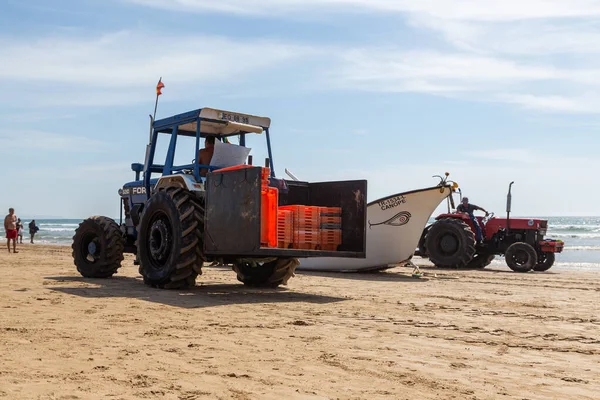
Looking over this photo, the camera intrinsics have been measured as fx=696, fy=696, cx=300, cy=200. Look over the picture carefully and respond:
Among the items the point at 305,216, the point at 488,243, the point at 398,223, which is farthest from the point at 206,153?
the point at 488,243

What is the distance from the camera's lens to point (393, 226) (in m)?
13.2

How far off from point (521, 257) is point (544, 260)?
0.99 metres

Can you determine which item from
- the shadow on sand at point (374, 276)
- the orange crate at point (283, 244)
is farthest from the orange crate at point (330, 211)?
the shadow on sand at point (374, 276)

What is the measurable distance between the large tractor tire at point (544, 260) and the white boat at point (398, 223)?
5.05 meters

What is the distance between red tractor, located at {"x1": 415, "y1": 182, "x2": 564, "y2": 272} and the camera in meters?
15.9

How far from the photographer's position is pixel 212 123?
9734 millimetres

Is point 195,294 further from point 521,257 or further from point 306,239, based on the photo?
point 521,257

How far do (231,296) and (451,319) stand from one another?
2.96 metres

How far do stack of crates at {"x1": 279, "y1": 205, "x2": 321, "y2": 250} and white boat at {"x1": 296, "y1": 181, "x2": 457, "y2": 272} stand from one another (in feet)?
15.1

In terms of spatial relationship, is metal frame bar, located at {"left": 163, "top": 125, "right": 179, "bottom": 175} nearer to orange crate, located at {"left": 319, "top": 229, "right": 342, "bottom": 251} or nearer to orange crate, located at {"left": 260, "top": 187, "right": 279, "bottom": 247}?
orange crate, located at {"left": 260, "top": 187, "right": 279, "bottom": 247}

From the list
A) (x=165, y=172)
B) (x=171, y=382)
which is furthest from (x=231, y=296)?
(x=171, y=382)

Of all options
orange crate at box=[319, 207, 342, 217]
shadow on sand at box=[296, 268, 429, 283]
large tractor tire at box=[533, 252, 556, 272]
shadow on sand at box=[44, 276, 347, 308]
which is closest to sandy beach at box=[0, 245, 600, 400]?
shadow on sand at box=[44, 276, 347, 308]

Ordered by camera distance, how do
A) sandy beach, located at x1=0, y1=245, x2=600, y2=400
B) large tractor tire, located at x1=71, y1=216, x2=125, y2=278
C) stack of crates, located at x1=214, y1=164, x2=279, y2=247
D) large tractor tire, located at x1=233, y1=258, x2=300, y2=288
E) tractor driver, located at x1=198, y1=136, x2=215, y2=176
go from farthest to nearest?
large tractor tire, located at x1=71, y1=216, x2=125, y2=278, large tractor tire, located at x1=233, y1=258, x2=300, y2=288, tractor driver, located at x1=198, y1=136, x2=215, y2=176, stack of crates, located at x1=214, y1=164, x2=279, y2=247, sandy beach, located at x1=0, y1=245, x2=600, y2=400

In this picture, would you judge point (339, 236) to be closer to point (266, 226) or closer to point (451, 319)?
point (266, 226)
